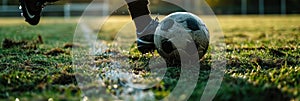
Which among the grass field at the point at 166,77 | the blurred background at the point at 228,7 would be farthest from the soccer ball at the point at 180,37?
the blurred background at the point at 228,7

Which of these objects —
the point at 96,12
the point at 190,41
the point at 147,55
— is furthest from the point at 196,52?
the point at 96,12

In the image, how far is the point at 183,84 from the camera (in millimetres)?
2576

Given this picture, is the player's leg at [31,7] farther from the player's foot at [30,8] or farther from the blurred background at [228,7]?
the blurred background at [228,7]

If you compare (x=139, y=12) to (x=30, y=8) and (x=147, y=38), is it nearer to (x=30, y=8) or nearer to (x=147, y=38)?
(x=147, y=38)

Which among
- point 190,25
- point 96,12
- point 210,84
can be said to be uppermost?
point 190,25

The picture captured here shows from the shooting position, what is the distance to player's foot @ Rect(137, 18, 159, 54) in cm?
368

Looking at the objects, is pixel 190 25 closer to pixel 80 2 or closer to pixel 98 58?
pixel 98 58

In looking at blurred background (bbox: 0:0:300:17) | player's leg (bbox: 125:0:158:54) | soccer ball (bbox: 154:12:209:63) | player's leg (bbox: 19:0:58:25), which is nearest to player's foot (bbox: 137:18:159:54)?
player's leg (bbox: 125:0:158:54)

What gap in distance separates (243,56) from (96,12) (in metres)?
22.0

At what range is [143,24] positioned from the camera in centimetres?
383

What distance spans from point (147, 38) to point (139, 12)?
12.0 inches

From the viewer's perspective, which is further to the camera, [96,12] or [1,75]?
[96,12]

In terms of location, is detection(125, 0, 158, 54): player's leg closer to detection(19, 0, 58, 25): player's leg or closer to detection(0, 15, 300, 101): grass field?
detection(0, 15, 300, 101): grass field

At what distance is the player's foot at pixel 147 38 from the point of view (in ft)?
12.1
